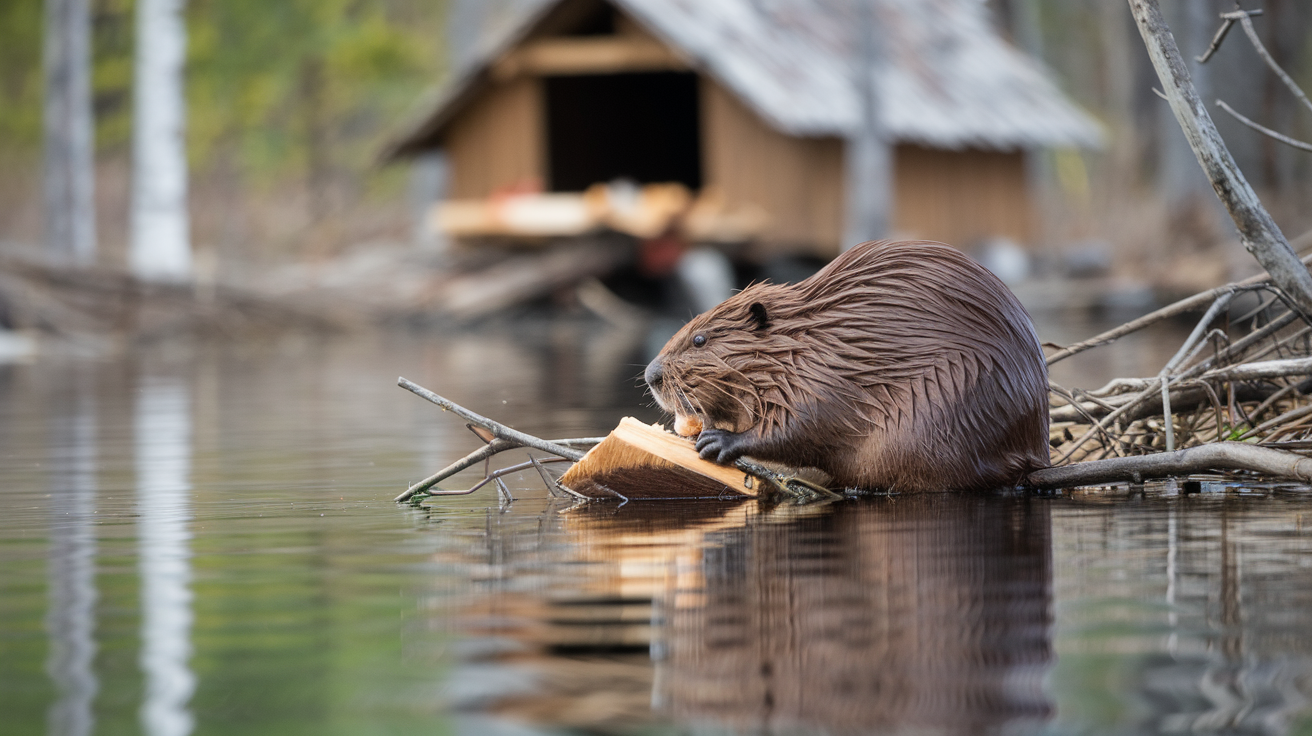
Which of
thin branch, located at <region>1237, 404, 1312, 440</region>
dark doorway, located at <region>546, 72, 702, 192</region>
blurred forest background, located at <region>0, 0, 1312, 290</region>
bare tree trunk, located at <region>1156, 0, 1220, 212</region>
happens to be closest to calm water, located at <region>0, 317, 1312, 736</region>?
thin branch, located at <region>1237, 404, 1312, 440</region>

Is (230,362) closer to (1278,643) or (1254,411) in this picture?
(1254,411)

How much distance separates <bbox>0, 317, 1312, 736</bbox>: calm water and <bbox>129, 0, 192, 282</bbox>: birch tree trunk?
56.2 feet

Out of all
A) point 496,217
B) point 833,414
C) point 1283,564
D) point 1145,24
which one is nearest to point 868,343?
point 833,414

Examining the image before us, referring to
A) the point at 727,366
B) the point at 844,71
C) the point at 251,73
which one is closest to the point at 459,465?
the point at 727,366

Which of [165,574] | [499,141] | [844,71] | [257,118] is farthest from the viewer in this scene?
[257,118]

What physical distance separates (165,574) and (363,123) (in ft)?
147

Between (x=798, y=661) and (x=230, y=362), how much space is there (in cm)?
1329

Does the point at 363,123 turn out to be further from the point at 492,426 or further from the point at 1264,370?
the point at 1264,370

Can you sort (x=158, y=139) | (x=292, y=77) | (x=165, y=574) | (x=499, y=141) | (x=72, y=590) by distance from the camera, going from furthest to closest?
(x=292, y=77) → (x=499, y=141) → (x=158, y=139) → (x=165, y=574) → (x=72, y=590)

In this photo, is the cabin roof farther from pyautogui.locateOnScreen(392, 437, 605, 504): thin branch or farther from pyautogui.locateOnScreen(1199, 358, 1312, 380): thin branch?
pyautogui.locateOnScreen(392, 437, 605, 504): thin branch

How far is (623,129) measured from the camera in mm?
26641

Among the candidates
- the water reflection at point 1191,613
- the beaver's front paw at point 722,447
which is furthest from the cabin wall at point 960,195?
the water reflection at point 1191,613

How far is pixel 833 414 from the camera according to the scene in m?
4.48

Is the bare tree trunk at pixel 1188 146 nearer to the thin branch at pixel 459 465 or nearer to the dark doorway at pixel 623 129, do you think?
the dark doorway at pixel 623 129
